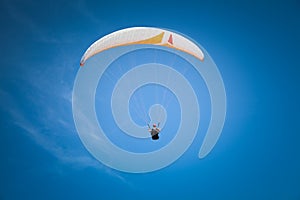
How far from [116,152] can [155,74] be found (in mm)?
4408

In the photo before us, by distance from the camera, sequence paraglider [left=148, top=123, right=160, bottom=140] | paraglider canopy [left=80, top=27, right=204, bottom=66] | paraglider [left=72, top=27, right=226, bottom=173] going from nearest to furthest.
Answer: paraglider canopy [left=80, top=27, right=204, bottom=66] < paraglider [left=148, top=123, right=160, bottom=140] < paraglider [left=72, top=27, right=226, bottom=173]

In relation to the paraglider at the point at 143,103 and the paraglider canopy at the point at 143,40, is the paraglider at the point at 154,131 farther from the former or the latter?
the paraglider canopy at the point at 143,40

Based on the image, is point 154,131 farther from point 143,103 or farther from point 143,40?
point 143,40

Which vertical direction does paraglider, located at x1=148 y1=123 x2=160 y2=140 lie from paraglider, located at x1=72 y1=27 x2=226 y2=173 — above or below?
below

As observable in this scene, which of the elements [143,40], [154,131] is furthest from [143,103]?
[143,40]

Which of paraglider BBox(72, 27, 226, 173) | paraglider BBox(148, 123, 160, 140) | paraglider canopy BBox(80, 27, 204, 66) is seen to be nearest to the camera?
paraglider canopy BBox(80, 27, 204, 66)

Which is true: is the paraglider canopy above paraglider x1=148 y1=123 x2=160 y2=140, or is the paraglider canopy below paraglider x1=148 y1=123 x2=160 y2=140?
above

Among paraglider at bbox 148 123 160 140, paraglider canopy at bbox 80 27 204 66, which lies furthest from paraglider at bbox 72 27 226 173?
paraglider canopy at bbox 80 27 204 66

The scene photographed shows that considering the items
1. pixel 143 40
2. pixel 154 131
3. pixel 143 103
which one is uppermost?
pixel 143 40

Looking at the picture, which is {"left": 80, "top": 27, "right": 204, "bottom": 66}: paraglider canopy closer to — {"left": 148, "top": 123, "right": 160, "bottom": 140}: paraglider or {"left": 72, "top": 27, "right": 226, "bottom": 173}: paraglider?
{"left": 72, "top": 27, "right": 226, "bottom": 173}: paraglider

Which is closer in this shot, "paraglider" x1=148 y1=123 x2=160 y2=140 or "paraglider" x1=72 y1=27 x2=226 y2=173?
"paraglider" x1=148 y1=123 x2=160 y2=140

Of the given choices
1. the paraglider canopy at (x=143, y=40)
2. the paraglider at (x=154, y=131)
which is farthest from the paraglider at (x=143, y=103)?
the paraglider canopy at (x=143, y=40)

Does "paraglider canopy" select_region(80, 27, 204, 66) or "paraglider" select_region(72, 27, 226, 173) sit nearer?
"paraglider canopy" select_region(80, 27, 204, 66)

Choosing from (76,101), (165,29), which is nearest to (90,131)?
(76,101)
